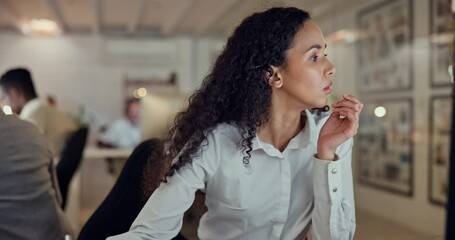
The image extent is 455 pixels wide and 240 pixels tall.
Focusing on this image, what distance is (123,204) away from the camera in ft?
3.92

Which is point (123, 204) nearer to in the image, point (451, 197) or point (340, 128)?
point (340, 128)

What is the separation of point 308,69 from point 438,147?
10.7 feet

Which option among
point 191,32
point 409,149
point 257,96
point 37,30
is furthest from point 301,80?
point 191,32

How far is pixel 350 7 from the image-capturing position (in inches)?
204

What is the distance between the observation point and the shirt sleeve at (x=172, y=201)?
1034mm

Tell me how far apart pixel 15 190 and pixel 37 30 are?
554cm

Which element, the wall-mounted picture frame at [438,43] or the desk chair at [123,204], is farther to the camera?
the wall-mounted picture frame at [438,43]

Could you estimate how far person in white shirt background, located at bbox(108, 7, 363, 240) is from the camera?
1073 mm

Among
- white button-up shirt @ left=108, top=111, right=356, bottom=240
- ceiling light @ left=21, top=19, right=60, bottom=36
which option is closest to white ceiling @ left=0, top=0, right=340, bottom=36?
ceiling light @ left=21, top=19, right=60, bottom=36

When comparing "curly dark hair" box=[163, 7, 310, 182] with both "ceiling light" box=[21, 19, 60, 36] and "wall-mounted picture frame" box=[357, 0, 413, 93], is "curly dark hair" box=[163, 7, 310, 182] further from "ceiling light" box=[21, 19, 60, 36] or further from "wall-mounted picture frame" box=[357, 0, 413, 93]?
"ceiling light" box=[21, 19, 60, 36]

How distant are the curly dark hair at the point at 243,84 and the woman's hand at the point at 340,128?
15cm

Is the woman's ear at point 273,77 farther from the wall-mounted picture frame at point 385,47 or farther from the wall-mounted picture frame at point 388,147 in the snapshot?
the wall-mounted picture frame at point 385,47

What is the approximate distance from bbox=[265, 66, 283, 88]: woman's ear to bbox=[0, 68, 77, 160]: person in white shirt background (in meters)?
1.62

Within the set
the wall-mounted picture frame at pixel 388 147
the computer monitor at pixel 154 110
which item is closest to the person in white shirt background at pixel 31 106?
the computer monitor at pixel 154 110
